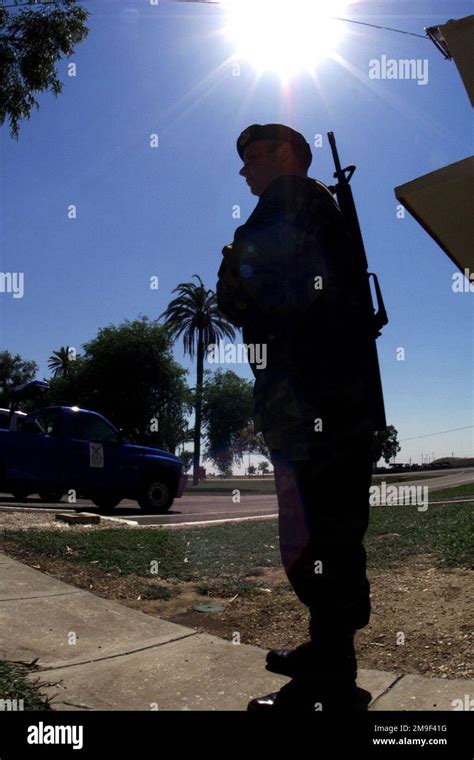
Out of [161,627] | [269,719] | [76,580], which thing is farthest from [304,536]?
[76,580]

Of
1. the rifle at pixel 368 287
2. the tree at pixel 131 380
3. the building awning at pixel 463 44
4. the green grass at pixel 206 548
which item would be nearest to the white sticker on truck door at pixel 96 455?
the green grass at pixel 206 548

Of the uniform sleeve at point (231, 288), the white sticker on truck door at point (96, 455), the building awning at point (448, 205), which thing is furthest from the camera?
the white sticker on truck door at point (96, 455)

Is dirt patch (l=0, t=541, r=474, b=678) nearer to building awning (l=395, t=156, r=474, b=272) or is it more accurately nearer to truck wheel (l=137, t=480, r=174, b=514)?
building awning (l=395, t=156, r=474, b=272)

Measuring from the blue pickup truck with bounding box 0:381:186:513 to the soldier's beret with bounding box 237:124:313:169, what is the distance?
1028 centimetres

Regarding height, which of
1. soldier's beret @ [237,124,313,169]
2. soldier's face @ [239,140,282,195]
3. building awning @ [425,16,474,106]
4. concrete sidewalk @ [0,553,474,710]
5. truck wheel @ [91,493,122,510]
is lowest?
truck wheel @ [91,493,122,510]

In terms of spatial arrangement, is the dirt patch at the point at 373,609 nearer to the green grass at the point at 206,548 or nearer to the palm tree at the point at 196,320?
the green grass at the point at 206,548

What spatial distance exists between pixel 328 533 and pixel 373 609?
2.06 m

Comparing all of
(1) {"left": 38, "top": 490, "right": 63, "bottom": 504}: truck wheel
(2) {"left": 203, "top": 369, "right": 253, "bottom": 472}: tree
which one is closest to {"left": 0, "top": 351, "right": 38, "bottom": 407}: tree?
(2) {"left": 203, "top": 369, "right": 253, "bottom": 472}: tree

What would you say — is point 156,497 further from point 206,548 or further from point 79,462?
point 206,548

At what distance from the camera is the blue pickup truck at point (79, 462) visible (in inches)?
461

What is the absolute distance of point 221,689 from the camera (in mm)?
2516

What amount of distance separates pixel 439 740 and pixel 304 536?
802 millimetres

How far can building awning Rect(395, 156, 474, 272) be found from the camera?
2.53 metres

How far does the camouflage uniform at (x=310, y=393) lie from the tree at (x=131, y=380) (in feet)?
107
